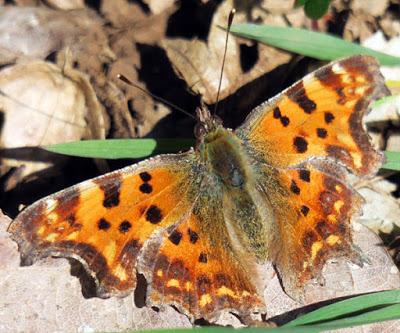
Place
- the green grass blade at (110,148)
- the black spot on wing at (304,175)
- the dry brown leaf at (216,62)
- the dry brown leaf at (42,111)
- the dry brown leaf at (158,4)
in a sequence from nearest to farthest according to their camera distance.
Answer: the black spot on wing at (304,175) → the green grass blade at (110,148) → the dry brown leaf at (42,111) → the dry brown leaf at (216,62) → the dry brown leaf at (158,4)

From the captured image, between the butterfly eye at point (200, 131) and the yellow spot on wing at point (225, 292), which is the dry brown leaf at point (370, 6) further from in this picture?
the yellow spot on wing at point (225, 292)

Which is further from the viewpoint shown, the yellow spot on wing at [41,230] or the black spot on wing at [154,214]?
the black spot on wing at [154,214]

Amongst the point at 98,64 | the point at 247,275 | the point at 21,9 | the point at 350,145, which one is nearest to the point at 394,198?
the point at 350,145

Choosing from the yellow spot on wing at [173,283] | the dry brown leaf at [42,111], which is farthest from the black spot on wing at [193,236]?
the dry brown leaf at [42,111]

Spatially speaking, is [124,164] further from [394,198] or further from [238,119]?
[394,198]

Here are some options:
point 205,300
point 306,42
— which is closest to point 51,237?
point 205,300

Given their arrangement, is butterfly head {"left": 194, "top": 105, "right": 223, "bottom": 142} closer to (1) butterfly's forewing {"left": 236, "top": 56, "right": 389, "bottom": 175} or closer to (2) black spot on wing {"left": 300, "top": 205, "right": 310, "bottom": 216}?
(1) butterfly's forewing {"left": 236, "top": 56, "right": 389, "bottom": 175}
